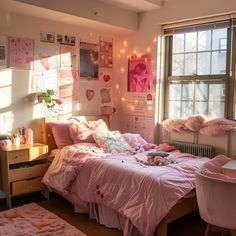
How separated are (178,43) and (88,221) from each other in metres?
2.56

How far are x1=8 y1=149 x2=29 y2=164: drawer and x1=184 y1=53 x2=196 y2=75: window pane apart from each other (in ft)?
7.50

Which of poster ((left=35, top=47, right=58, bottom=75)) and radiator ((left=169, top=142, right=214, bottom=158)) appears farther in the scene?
poster ((left=35, top=47, right=58, bottom=75))

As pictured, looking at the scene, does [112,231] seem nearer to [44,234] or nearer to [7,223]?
[44,234]

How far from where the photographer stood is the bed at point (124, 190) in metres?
2.31

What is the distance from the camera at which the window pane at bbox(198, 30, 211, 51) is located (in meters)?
3.59

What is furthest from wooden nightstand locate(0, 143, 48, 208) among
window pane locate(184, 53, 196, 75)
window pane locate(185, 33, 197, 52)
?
window pane locate(185, 33, 197, 52)

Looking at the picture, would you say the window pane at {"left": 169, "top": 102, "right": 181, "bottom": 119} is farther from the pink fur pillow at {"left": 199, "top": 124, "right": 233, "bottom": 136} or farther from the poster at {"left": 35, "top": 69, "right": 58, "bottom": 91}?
the poster at {"left": 35, "top": 69, "right": 58, "bottom": 91}

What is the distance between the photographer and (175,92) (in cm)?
398

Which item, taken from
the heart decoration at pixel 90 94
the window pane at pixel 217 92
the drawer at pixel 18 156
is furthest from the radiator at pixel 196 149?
the drawer at pixel 18 156

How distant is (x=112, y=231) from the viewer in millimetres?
2723

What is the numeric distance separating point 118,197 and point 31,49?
2085mm

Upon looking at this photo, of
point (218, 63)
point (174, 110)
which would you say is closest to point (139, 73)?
point (174, 110)

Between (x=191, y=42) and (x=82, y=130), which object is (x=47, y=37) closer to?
(x=82, y=130)

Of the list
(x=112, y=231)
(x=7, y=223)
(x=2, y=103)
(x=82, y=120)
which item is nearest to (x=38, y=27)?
(x=2, y=103)
